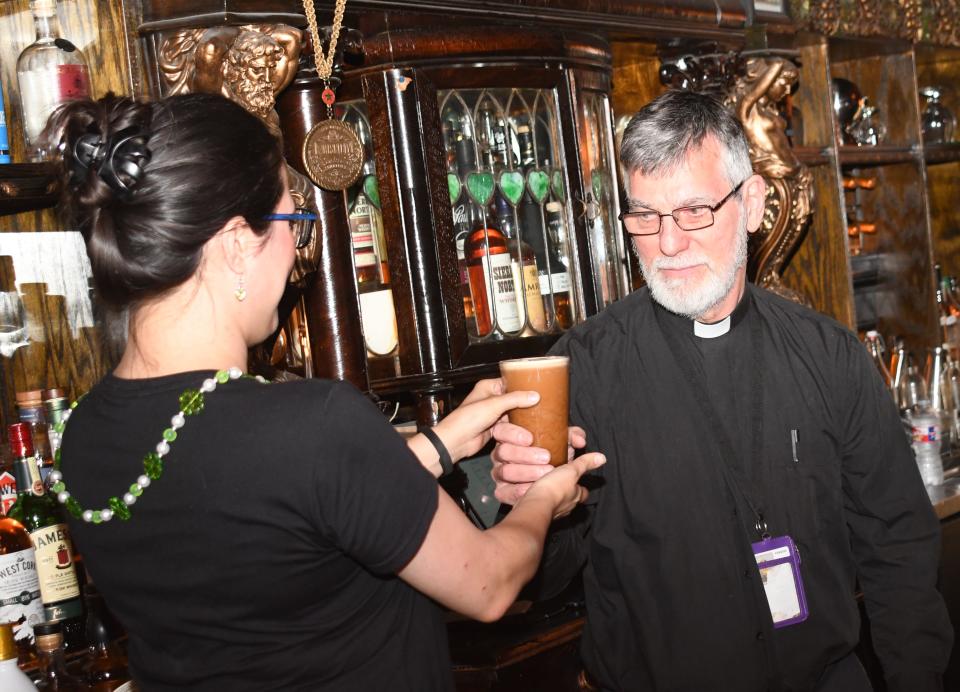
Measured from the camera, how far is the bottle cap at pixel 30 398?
7.13 ft

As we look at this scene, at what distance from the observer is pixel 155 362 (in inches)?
51.6

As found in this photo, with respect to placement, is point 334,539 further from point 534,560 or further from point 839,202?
point 839,202

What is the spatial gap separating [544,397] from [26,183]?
3.67ft

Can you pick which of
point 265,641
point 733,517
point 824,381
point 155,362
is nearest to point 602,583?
point 733,517

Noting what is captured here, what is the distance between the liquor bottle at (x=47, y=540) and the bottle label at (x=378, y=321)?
2.65 feet

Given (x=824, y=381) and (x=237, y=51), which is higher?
(x=237, y=51)

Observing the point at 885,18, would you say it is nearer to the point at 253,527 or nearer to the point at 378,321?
the point at 378,321

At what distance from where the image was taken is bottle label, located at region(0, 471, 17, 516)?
212 cm

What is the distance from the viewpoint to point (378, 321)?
2.53m

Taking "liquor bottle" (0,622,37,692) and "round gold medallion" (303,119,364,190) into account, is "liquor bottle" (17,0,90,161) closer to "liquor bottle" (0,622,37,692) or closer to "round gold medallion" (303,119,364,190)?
"round gold medallion" (303,119,364,190)

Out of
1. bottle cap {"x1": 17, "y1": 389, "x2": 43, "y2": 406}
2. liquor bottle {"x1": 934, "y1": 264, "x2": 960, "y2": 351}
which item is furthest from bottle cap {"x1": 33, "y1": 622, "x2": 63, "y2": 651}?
liquor bottle {"x1": 934, "y1": 264, "x2": 960, "y2": 351}

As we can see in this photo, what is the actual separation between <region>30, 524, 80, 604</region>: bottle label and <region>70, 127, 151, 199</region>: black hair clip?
1.02m

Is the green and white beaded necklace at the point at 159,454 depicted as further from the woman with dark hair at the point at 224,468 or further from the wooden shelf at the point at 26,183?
the wooden shelf at the point at 26,183

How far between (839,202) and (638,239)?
2092mm
